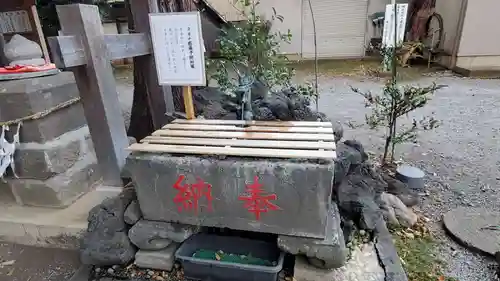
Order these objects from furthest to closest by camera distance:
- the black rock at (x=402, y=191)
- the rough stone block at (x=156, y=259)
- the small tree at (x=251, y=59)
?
the small tree at (x=251, y=59)
the black rock at (x=402, y=191)
the rough stone block at (x=156, y=259)

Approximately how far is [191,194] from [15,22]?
4.78 metres

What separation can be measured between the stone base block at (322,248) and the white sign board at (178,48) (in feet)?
4.61

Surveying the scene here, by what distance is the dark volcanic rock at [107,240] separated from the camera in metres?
2.26

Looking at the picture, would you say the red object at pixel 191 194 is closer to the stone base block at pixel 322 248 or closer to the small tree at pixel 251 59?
the stone base block at pixel 322 248

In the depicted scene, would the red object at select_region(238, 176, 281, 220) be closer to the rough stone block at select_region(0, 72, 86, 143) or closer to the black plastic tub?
the black plastic tub

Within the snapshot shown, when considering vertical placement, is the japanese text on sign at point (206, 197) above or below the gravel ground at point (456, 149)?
above

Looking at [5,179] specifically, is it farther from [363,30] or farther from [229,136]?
[363,30]

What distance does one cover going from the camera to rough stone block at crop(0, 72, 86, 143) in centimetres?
256

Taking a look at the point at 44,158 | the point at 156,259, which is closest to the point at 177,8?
the point at 44,158

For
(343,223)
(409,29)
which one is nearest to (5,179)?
(343,223)

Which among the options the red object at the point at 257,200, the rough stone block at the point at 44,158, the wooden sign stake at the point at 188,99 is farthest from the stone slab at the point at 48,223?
the red object at the point at 257,200

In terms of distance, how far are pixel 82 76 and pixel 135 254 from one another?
132 cm

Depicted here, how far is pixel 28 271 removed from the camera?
248 cm

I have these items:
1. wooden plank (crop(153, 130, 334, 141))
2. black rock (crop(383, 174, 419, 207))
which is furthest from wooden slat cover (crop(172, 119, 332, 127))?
black rock (crop(383, 174, 419, 207))
